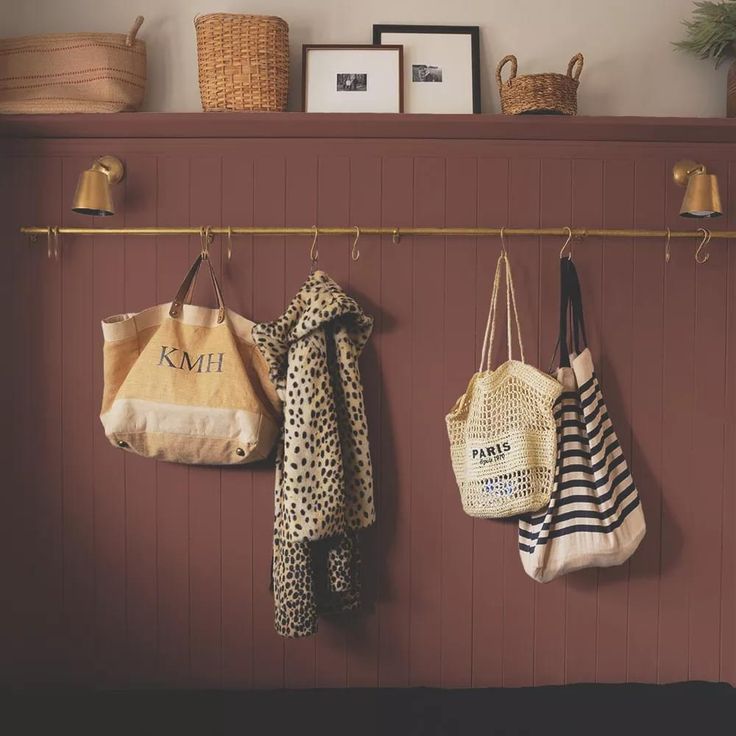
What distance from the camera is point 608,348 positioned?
1.86 meters

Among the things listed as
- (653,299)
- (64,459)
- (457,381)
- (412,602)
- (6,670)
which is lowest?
(6,670)

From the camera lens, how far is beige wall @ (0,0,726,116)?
1859mm

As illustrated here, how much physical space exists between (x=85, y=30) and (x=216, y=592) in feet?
4.73

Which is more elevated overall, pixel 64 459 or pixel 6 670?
pixel 64 459

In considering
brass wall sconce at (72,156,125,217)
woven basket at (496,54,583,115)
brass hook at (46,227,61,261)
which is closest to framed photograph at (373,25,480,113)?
woven basket at (496,54,583,115)

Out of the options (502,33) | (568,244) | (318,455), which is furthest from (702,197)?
(318,455)

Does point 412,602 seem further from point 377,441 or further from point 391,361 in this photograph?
point 391,361

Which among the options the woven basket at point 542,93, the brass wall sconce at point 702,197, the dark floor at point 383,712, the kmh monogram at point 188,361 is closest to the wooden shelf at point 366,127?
the woven basket at point 542,93

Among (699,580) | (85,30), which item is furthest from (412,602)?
(85,30)

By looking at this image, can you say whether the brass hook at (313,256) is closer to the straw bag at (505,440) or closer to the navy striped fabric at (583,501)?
the straw bag at (505,440)

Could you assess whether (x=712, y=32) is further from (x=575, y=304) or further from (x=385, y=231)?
(x=385, y=231)

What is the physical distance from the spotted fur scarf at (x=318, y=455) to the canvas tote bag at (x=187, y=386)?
78mm

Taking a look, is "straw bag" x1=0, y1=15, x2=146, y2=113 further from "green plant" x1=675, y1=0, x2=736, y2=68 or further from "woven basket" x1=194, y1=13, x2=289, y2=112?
"green plant" x1=675, y1=0, x2=736, y2=68

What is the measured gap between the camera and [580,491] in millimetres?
1709
